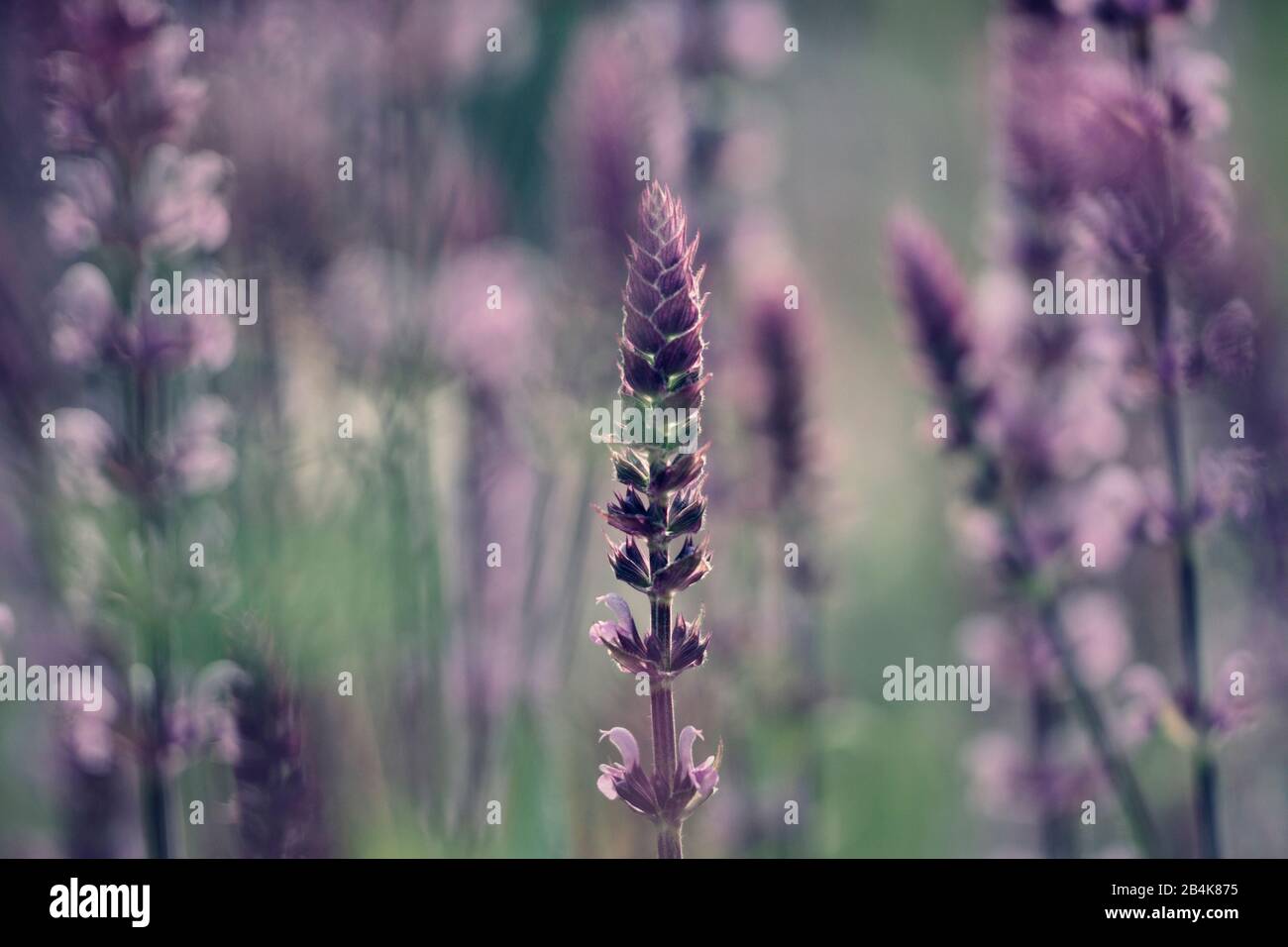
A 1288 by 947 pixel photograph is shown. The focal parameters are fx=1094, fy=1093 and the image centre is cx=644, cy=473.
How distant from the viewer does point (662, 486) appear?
5.05 ft

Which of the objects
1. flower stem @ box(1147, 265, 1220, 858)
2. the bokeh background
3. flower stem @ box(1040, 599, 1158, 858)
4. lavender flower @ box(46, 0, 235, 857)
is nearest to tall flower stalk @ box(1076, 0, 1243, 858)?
flower stem @ box(1147, 265, 1220, 858)

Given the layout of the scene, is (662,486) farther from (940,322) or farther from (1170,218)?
(1170,218)

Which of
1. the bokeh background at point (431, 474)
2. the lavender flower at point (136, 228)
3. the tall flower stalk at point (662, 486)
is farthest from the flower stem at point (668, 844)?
the lavender flower at point (136, 228)

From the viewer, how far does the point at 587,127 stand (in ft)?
10.3

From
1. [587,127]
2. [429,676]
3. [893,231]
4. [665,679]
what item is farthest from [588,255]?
[665,679]

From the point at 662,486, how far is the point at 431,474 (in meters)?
1.84

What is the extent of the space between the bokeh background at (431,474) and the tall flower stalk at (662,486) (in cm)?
105

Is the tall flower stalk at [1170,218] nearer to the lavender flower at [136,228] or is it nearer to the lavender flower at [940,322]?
the lavender flower at [940,322]

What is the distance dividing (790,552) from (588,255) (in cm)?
106

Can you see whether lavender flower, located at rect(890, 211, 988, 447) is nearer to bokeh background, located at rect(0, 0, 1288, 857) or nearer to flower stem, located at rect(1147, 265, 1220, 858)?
bokeh background, located at rect(0, 0, 1288, 857)

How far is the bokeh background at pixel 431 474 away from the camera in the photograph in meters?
2.49

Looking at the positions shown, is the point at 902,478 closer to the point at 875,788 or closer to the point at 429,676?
the point at 875,788

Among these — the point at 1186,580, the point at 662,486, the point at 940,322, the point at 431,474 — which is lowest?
the point at 1186,580

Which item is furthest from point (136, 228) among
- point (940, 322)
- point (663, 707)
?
point (940, 322)
